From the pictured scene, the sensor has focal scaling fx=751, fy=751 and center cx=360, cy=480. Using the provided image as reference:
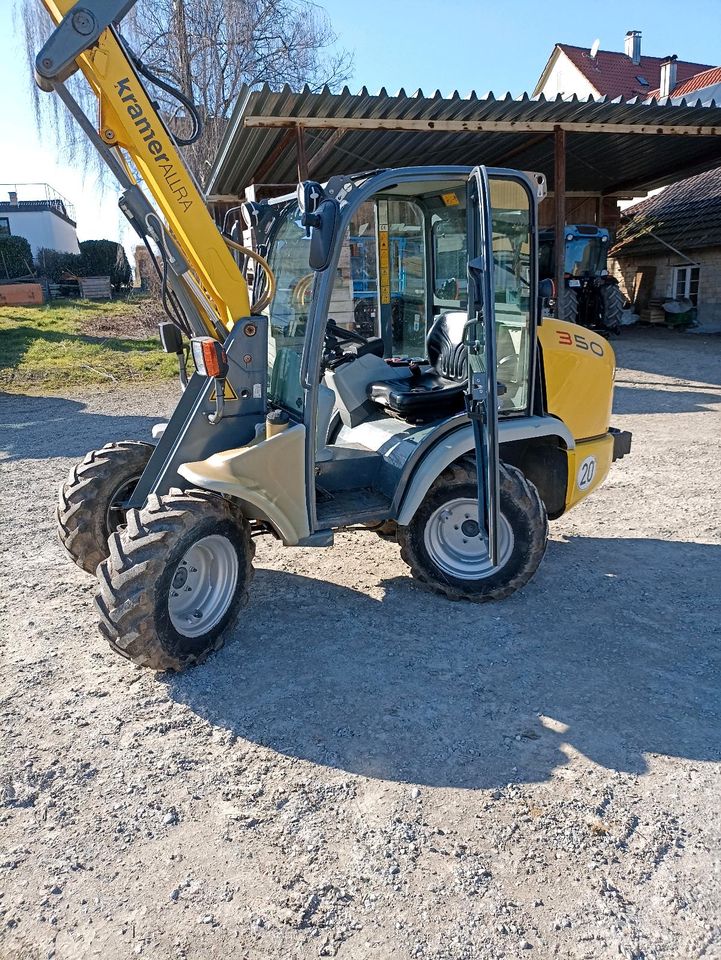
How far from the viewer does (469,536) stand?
4.58 m

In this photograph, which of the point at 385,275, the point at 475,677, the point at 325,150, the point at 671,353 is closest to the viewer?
the point at 475,677

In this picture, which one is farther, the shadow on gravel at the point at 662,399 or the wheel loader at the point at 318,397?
the shadow on gravel at the point at 662,399

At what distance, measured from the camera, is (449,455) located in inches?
167

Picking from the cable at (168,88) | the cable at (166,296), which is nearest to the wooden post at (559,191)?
the cable at (168,88)

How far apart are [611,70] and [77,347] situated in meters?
29.4

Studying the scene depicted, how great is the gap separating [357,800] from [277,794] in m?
0.32

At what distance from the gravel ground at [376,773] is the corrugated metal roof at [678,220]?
16.8 metres

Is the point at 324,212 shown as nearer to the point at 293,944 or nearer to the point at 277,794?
the point at 277,794

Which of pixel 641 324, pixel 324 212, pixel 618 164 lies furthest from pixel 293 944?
pixel 641 324

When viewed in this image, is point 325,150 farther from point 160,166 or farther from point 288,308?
point 160,166

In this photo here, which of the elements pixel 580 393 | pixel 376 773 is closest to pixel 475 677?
pixel 376 773

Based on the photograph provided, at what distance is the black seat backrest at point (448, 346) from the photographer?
462 centimetres

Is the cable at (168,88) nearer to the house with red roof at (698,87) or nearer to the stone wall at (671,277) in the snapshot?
the stone wall at (671,277)

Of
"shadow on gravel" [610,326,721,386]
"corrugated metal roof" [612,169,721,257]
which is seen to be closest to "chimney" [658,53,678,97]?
"corrugated metal roof" [612,169,721,257]
